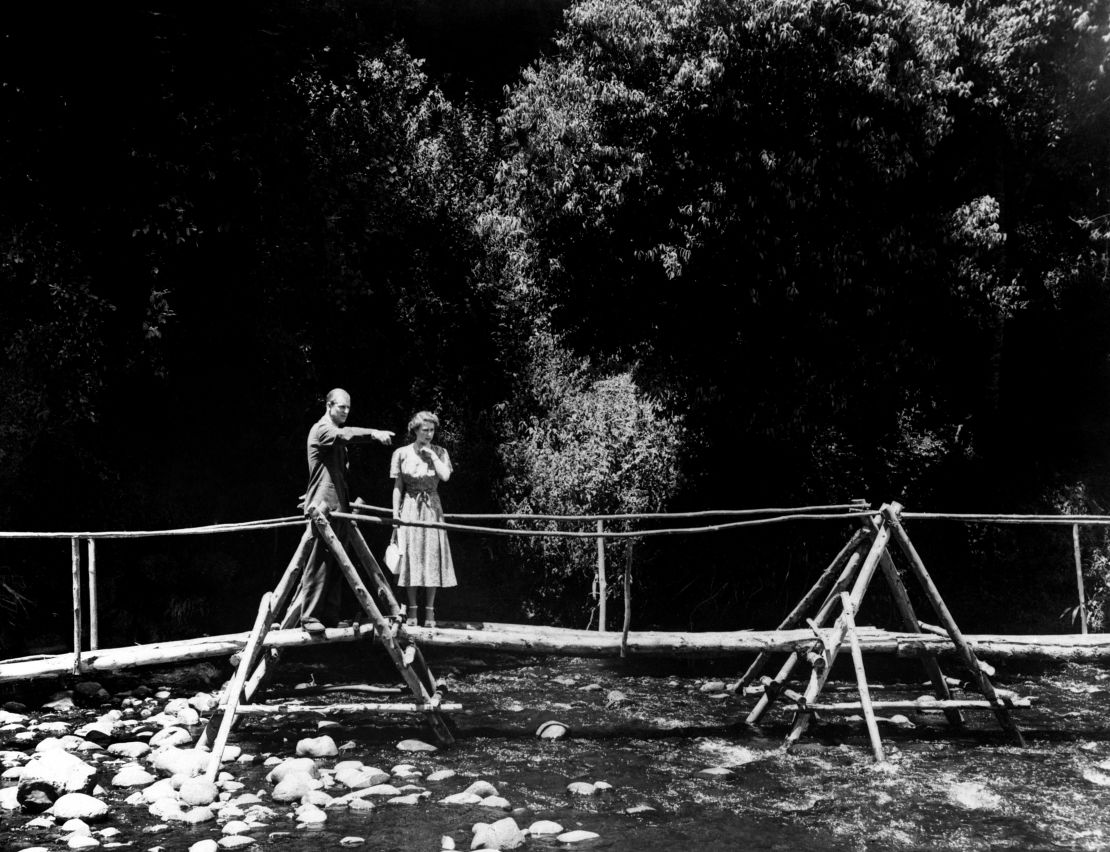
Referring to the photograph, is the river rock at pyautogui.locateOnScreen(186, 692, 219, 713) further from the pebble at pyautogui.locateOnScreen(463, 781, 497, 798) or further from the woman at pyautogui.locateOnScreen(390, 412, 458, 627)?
the pebble at pyautogui.locateOnScreen(463, 781, 497, 798)

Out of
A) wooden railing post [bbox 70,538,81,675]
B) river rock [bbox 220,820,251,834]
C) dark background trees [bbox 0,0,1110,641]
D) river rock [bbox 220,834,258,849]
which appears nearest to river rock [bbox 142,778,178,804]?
river rock [bbox 220,820,251,834]

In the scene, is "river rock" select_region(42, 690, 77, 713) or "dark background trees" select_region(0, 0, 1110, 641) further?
"dark background trees" select_region(0, 0, 1110, 641)

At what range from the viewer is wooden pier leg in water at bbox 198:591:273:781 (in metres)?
7.43

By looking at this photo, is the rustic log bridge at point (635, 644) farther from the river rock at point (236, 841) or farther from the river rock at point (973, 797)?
the river rock at point (236, 841)

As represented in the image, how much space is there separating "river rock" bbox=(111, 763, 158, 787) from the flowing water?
52 cm

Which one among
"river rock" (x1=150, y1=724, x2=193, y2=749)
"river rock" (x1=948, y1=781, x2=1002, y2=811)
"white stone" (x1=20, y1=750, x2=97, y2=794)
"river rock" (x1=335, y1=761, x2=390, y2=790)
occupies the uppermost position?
"white stone" (x1=20, y1=750, x2=97, y2=794)

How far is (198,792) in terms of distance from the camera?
7055mm

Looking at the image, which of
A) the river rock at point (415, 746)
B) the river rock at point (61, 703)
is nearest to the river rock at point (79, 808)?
the river rock at point (415, 746)

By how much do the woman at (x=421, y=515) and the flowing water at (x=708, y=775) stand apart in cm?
127

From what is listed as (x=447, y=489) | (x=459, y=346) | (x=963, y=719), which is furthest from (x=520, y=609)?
(x=963, y=719)

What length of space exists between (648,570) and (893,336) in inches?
170

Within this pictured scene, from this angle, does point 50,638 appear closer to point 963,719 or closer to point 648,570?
point 648,570

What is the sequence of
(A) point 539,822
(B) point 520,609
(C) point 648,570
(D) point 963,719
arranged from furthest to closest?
(B) point 520,609 < (C) point 648,570 < (D) point 963,719 < (A) point 539,822

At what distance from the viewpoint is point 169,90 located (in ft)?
39.7
